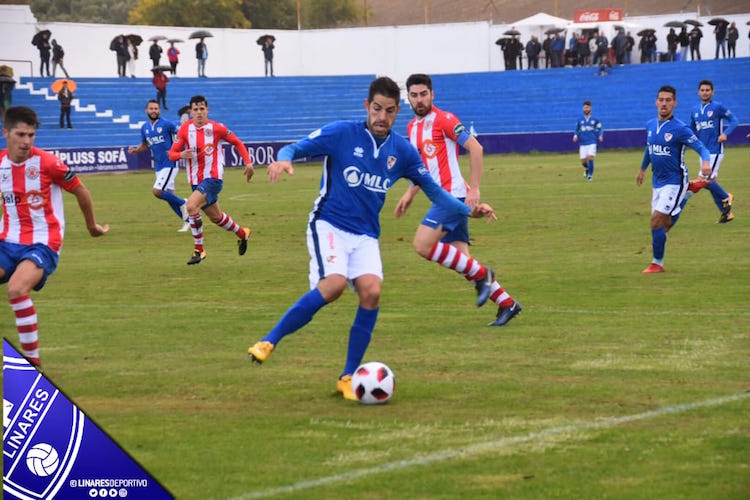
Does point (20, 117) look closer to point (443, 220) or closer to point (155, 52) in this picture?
point (443, 220)

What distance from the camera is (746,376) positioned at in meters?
9.09

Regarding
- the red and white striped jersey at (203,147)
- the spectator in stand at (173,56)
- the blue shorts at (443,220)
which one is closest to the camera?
the blue shorts at (443,220)

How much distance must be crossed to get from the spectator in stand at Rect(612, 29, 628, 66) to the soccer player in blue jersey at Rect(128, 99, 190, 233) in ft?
146

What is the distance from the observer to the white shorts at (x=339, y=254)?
28.8ft

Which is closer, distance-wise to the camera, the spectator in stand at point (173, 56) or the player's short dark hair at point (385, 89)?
the player's short dark hair at point (385, 89)

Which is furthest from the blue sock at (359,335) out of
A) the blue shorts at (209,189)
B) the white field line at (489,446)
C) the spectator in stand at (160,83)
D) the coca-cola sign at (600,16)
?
the coca-cola sign at (600,16)

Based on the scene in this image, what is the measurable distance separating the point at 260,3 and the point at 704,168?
89.3m

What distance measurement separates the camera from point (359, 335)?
8883 millimetres

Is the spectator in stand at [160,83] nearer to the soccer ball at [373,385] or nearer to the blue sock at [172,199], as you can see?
the blue sock at [172,199]

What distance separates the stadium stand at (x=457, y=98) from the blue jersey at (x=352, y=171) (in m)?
47.9

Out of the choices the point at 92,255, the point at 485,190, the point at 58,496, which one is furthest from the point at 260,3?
the point at 58,496

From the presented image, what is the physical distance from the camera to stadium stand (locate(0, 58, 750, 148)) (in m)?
58.2

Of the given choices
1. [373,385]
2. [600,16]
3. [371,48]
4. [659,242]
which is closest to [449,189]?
[659,242]

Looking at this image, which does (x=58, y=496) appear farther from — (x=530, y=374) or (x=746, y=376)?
(x=746, y=376)
